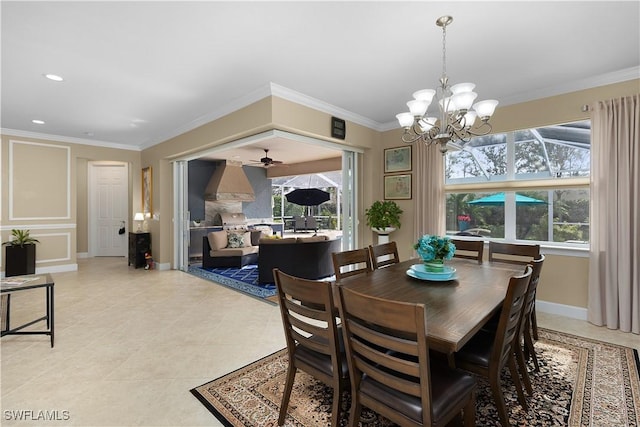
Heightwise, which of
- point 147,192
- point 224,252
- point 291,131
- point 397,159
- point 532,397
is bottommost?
point 532,397

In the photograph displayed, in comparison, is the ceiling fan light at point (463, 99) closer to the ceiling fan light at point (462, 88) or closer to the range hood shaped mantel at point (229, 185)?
the ceiling fan light at point (462, 88)

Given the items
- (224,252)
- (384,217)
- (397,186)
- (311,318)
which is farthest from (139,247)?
(311,318)

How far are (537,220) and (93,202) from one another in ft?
31.1

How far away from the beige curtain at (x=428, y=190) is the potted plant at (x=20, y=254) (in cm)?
663

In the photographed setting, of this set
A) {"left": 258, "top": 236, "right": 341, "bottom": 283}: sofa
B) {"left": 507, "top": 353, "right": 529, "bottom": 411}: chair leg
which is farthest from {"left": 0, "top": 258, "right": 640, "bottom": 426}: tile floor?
{"left": 507, "top": 353, "right": 529, "bottom": 411}: chair leg

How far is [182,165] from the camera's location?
20.0 feet

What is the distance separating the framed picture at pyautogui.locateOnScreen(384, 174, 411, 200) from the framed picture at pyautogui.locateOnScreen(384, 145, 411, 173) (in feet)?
0.38

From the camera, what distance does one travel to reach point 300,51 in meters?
2.71

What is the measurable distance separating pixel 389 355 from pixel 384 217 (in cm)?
351

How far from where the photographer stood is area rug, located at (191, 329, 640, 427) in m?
1.83

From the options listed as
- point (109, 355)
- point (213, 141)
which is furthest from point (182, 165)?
point (109, 355)

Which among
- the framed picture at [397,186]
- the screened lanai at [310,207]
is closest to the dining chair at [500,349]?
the framed picture at [397,186]

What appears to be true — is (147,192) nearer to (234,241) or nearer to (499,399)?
(234,241)

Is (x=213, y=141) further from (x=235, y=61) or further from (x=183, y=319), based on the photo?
(x=183, y=319)
